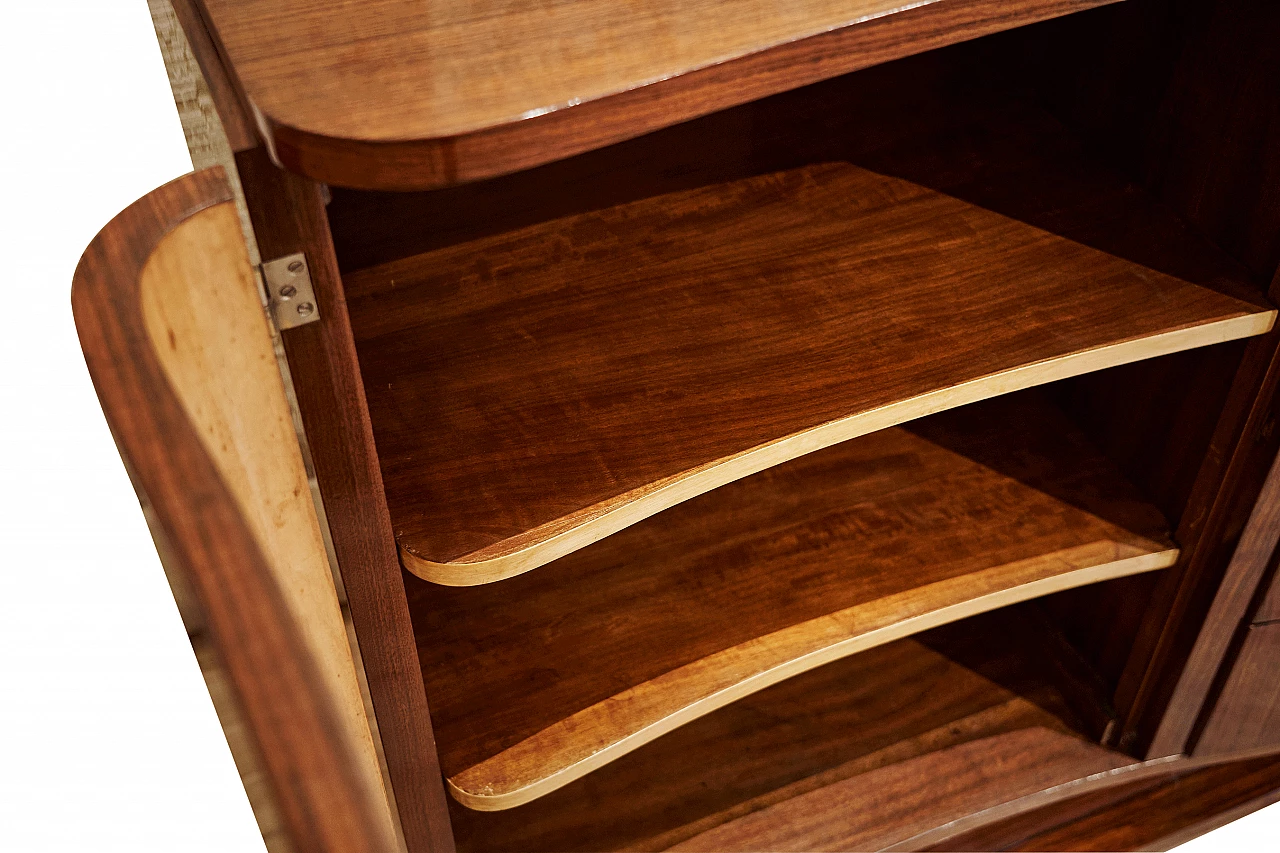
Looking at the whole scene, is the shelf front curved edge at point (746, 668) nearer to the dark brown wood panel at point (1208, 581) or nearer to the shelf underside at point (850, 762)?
the dark brown wood panel at point (1208, 581)

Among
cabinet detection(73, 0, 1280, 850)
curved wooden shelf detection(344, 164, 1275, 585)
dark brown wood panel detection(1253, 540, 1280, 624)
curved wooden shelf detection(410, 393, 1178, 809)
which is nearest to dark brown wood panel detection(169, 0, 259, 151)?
cabinet detection(73, 0, 1280, 850)

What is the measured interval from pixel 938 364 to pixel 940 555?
22cm

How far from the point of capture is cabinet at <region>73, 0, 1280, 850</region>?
413 millimetres

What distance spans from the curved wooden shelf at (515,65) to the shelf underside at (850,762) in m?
0.64

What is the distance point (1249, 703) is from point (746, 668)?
456mm

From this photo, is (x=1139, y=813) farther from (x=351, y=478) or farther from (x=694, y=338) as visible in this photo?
(x=351, y=478)

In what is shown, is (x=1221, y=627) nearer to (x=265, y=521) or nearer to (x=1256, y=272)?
(x=1256, y=272)

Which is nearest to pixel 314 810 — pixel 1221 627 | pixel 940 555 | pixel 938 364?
pixel 938 364

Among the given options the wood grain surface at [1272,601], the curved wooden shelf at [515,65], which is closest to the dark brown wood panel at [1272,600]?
the wood grain surface at [1272,601]

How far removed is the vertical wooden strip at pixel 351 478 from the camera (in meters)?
0.45

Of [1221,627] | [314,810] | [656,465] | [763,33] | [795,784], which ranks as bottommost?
[795,784]

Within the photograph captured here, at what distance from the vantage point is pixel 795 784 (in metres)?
0.94

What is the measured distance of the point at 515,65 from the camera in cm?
43

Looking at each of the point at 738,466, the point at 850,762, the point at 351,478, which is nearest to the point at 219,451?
the point at 351,478
